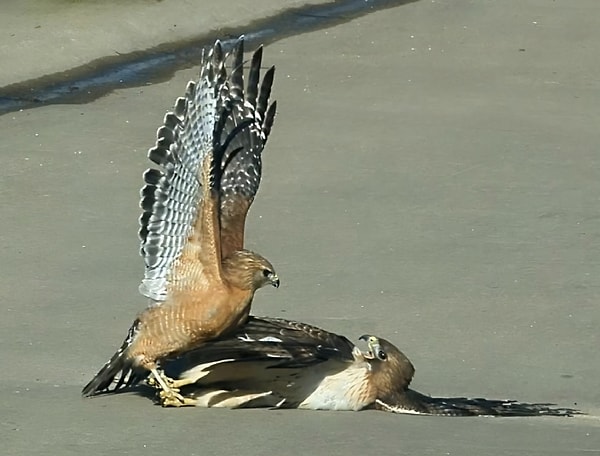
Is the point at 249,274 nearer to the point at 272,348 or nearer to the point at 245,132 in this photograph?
the point at 272,348

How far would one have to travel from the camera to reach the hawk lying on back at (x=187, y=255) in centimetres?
554

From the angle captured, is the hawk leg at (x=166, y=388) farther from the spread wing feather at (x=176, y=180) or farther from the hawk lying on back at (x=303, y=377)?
the spread wing feather at (x=176, y=180)

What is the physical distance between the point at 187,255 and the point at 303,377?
569 mm

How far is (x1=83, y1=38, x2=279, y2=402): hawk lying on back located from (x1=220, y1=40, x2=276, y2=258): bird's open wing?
0.28m

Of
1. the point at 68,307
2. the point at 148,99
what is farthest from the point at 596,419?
the point at 148,99

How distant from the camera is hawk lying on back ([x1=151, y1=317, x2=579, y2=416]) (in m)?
5.51

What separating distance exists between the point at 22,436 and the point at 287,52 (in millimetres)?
6613

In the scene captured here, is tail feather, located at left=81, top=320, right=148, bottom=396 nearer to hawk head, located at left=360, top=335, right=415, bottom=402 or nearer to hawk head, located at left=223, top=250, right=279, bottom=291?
hawk head, located at left=223, top=250, right=279, bottom=291

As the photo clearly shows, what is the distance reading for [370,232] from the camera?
785 cm

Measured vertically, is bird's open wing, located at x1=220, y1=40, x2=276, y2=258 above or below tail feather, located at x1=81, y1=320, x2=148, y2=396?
above

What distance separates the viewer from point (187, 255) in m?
5.65

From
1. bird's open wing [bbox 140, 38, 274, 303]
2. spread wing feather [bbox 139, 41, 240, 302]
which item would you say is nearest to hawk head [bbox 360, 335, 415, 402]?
bird's open wing [bbox 140, 38, 274, 303]

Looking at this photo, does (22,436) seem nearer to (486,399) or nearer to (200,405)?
(200,405)

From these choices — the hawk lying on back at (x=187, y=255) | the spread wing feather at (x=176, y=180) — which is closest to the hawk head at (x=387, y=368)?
the hawk lying on back at (x=187, y=255)
